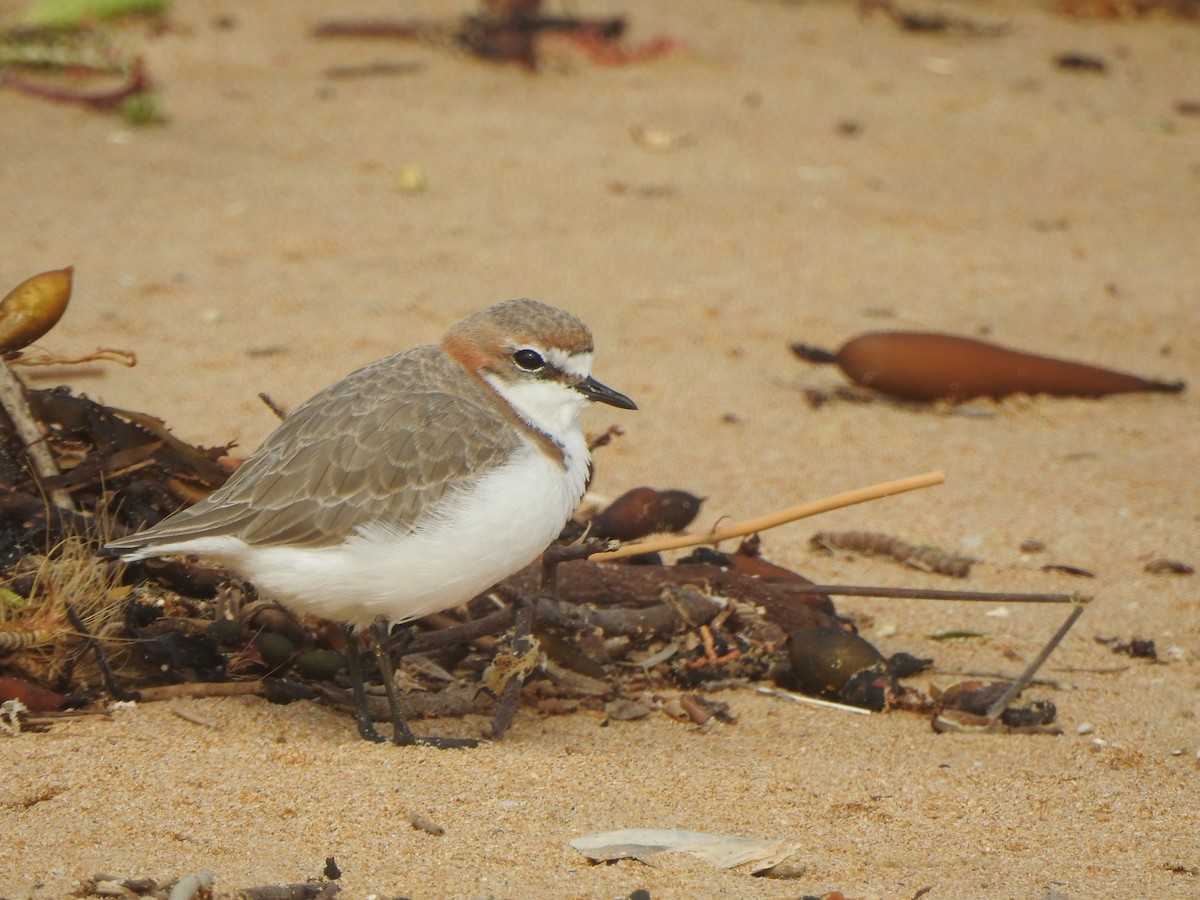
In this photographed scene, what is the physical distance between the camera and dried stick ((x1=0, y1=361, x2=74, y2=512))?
423 centimetres

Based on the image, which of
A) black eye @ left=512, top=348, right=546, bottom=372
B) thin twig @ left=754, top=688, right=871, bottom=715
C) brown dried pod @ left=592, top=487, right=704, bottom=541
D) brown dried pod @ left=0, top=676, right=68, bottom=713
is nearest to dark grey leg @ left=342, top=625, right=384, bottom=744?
brown dried pod @ left=0, top=676, right=68, bottom=713

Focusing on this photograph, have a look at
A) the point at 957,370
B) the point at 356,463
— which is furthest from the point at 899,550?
the point at 356,463

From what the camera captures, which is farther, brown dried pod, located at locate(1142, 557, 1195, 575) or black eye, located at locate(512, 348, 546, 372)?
brown dried pod, located at locate(1142, 557, 1195, 575)

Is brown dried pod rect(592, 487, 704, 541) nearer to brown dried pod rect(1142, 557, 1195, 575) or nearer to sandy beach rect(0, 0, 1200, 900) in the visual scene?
sandy beach rect(0, 0, 1200, 900)

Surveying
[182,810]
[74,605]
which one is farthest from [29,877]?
[74,605]

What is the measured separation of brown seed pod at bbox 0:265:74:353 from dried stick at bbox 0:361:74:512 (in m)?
0.10

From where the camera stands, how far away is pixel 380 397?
422 centimetres

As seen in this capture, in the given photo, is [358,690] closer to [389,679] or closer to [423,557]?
[389,679]

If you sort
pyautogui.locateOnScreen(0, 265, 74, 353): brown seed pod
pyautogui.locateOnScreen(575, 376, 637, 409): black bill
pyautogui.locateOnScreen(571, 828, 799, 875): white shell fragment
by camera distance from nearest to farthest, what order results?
pyautogui.locateOnScreen(571, 828, 799, 875): white shell fragment → pyautogui.locateOnScreen(0, 265, 74, 353): brown seed pod → pyautogui.locateOnScreen(575, 376, 637, 409): black bill

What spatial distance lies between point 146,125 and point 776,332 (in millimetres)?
4639

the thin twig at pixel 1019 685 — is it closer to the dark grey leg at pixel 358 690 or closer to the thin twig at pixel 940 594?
the thin twig at pixel 940 594

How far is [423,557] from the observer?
3902 mm

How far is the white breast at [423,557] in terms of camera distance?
154 inches

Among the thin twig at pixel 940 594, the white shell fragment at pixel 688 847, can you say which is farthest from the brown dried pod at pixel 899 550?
the white shell fragment at pixel 688 847
